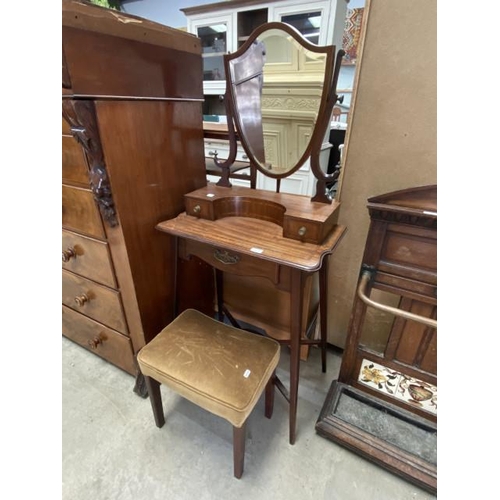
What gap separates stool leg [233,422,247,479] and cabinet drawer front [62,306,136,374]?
660 millimetres

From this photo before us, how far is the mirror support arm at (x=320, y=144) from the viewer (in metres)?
0.87

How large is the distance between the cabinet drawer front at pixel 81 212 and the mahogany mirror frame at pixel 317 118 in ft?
1.72

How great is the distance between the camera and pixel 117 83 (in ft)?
2.71

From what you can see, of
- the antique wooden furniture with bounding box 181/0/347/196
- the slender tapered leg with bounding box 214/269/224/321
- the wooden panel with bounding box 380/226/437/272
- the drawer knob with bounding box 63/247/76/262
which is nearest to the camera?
the wooden panel with bounding box 380/226/437/272

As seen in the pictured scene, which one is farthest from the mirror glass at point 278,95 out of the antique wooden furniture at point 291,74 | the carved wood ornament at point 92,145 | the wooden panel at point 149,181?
the carved wood ornament at point 92,145

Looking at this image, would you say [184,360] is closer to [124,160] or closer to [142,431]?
[142,431]

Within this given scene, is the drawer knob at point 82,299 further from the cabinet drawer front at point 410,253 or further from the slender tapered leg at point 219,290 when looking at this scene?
the cabinet drawer front at point 410,253

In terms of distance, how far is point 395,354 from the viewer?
1.08 meters

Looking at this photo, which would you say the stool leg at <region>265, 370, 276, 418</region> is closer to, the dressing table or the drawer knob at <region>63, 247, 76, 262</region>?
the dressing table

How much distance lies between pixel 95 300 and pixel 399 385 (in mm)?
1379

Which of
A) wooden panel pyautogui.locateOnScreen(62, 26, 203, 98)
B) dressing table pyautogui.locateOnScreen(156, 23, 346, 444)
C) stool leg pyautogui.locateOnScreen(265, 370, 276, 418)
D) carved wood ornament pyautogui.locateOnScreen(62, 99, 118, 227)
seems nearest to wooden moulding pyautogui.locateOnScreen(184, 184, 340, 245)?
dressing table pyautogui.locateOnScreen(156, 23, 346, 444)

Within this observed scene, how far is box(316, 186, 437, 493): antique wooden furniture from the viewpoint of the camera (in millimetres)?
853

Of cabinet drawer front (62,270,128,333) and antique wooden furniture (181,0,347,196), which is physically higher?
antique wooden furniture (181,0,347,196)
